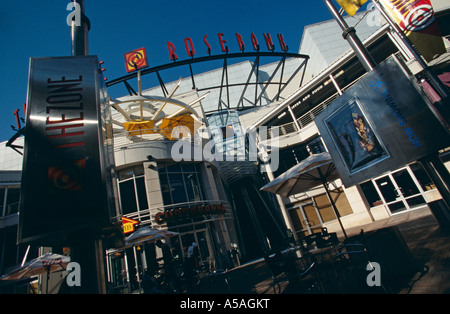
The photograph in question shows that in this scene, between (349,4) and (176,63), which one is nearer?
(349,4)

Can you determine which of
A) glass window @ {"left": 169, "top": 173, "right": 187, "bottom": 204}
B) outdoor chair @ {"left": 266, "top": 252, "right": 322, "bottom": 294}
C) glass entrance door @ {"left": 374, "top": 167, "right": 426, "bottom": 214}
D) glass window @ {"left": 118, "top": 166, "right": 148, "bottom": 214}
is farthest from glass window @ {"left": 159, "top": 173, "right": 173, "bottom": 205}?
glass entrance door @ {"left": 374, "top": 167, "right": 426, "bottom": 214}

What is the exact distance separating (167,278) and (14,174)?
19.3 metres

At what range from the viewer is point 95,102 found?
3.43 m

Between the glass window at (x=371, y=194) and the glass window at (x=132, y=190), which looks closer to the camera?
the glass window at (x=132, y=190)

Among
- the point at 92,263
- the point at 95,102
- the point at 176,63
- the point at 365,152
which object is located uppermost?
the point at 176,63

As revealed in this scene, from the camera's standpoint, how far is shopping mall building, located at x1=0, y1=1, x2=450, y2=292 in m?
12.2

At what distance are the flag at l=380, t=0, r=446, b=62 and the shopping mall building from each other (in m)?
8.05

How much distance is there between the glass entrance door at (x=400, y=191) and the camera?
12.7 meters

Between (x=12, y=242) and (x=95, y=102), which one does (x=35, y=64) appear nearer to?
(x=95, y=102)

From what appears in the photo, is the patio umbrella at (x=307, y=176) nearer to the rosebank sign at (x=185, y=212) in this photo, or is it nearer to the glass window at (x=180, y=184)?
the rosebank sign at (x=185, y=212)

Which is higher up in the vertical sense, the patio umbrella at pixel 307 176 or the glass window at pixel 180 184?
the glass window at pixel 180 184

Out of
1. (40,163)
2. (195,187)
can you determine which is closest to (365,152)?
(40,163)

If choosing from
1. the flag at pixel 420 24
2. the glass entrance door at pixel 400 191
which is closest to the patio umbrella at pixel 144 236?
the flag at pixel 420 24

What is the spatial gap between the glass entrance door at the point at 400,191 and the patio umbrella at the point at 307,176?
27.4 feet
